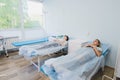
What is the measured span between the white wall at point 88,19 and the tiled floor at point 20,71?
80 centimetres

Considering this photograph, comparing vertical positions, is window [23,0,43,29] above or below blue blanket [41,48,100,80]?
above

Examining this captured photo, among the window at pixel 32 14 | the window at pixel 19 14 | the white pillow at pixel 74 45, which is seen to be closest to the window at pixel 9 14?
the window at pixel 19 14

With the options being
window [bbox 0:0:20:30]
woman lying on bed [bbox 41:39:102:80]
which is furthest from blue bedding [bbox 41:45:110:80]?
window [bbox 0:0:20:30]

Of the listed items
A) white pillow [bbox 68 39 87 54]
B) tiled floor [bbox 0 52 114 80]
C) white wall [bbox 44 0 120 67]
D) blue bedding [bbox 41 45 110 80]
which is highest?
white wall [bbox 44 0 120 67]

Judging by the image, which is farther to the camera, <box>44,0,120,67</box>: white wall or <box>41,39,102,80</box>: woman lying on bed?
<box>44,0,120,67</box>: white wall

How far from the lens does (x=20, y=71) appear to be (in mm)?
2535

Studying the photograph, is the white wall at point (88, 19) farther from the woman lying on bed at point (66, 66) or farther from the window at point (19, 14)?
the woman lying on bed at point (66, 66)

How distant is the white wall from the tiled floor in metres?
0.80

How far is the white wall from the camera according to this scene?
267 centimetres

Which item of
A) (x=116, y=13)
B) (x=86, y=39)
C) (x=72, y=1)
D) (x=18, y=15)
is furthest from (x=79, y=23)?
(x=18, y=15)

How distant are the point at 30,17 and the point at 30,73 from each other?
2.60 metres

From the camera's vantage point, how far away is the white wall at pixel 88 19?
8.77 feet

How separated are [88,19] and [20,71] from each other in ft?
7.90

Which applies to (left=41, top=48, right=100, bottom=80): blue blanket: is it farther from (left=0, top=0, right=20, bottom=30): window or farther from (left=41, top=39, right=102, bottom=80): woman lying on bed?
(left=0, top=0, right=20, bottom=30): window
